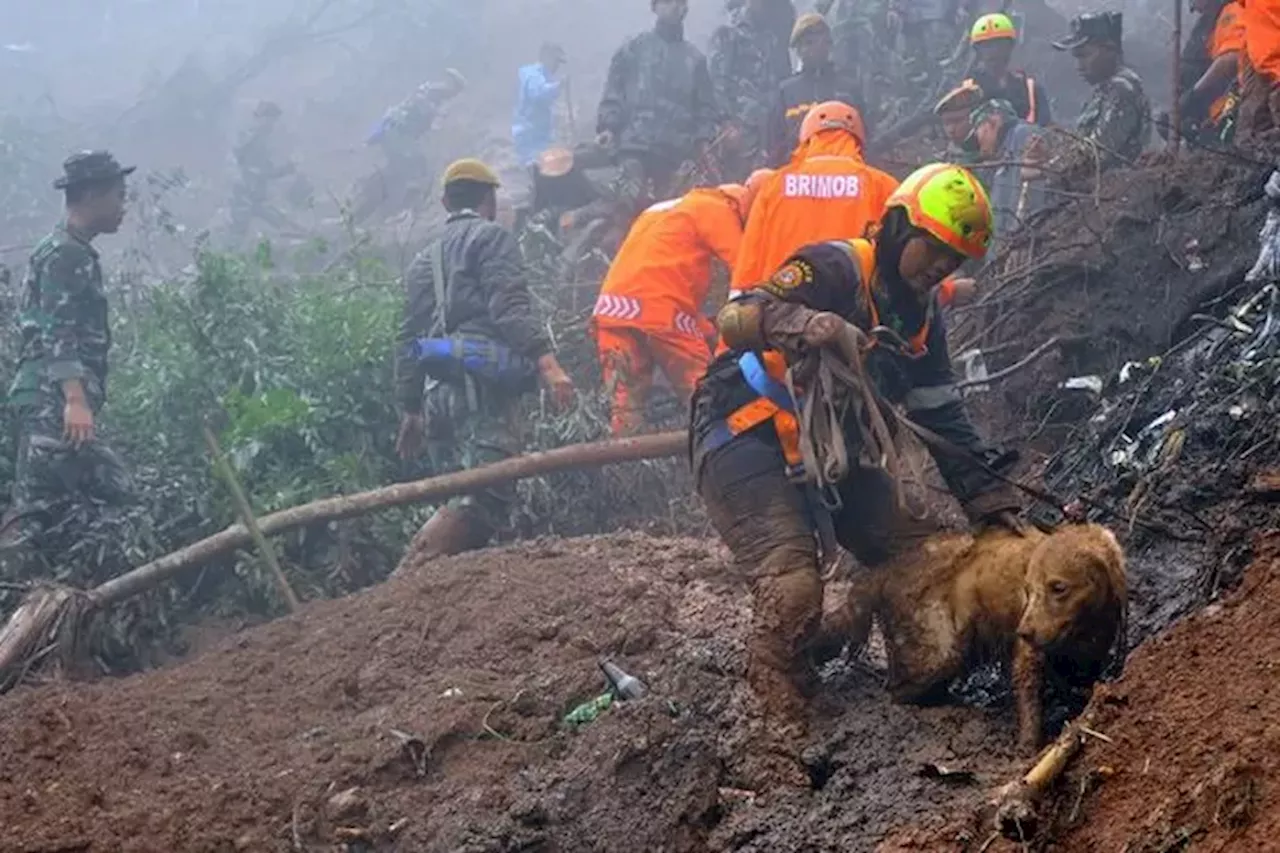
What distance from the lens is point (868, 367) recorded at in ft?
15.2

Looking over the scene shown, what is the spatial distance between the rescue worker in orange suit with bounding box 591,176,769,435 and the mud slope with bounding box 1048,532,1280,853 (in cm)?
486

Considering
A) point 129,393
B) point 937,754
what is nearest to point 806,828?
point 937,754

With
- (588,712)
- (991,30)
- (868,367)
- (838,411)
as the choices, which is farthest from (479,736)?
(991,30)

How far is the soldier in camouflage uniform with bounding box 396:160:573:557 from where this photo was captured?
27.0 feet

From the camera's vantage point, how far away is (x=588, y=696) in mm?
5133

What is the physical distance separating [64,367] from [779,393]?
199 inches

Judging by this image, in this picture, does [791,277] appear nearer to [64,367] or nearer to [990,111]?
[64,367]

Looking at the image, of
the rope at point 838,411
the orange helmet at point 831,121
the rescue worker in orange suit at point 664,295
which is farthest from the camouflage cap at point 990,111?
the rope at point 838,411

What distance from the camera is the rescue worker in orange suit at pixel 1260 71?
6.61m

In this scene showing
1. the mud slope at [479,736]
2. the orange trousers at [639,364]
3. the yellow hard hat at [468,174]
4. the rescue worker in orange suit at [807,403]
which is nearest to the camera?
the mud slope at [479,736]

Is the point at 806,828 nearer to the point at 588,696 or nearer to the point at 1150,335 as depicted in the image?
the point at 588,696

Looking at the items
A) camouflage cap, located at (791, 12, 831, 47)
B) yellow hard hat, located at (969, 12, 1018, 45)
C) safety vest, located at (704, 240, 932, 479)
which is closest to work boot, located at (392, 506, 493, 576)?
safety vest, located at (704, 240, 932, 479)

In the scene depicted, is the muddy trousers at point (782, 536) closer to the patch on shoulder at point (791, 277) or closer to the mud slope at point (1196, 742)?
the patch on shoulder at point (791, 277)

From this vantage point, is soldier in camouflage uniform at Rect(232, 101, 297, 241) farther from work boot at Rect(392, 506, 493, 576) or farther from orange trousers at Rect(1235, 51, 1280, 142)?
orange trousers at Rect(1235, 51, 1280, 142)
